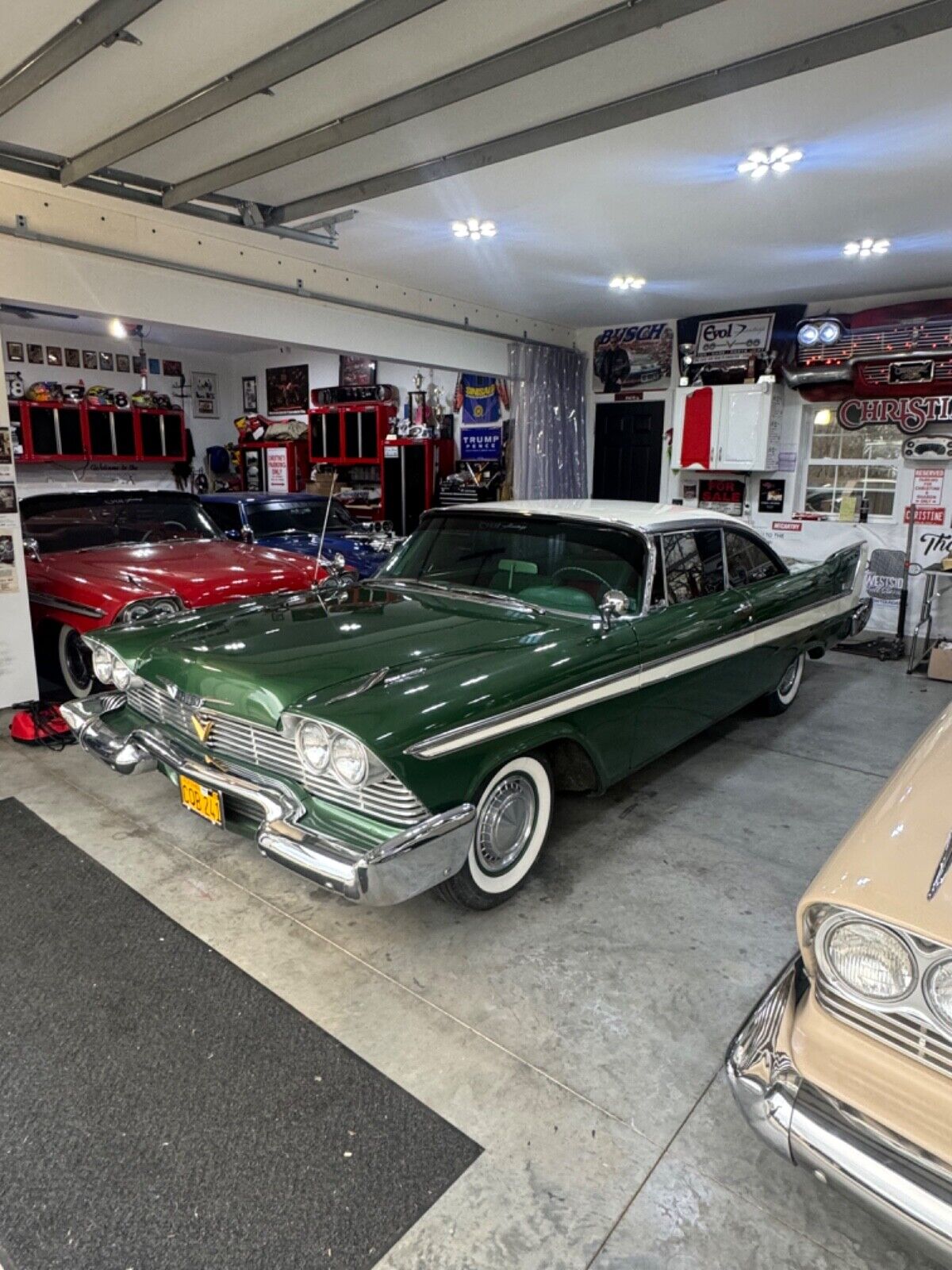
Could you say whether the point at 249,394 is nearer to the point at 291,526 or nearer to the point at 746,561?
the point at 291,526

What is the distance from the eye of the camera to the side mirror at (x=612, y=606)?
2869 millimetres

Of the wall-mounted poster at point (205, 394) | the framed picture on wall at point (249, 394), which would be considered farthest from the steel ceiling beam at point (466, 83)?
the wall-mounted poster at point (205, 394)

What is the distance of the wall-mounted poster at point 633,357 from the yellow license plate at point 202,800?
23.1 ft

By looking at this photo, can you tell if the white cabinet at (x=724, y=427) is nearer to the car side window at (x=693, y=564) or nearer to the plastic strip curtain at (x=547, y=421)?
the plastic strip curtain at (x=547, y=421)

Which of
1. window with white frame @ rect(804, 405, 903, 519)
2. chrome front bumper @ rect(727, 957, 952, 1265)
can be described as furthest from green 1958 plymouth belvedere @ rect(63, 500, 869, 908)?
window with white frame @ rect(804, 405, 903, 519)

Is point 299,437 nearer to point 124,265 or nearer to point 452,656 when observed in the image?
point 124,265

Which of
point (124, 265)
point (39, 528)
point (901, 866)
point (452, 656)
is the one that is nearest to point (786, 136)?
point (452, 656)

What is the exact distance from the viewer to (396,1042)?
2.11 m

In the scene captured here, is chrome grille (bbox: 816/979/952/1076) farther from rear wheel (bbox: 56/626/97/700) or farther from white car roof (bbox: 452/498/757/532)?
rear wheel (bbox: 56/626/97/700)

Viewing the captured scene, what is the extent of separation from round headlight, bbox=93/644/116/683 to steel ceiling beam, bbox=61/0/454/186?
224cm

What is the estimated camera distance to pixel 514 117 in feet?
10.8

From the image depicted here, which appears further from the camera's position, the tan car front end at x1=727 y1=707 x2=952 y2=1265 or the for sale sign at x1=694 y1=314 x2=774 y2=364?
the for sale sign at x1=694 y1=314 x2=774 y2=364

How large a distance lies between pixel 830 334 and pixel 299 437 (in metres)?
6.86

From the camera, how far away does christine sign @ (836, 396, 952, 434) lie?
6383 mm
